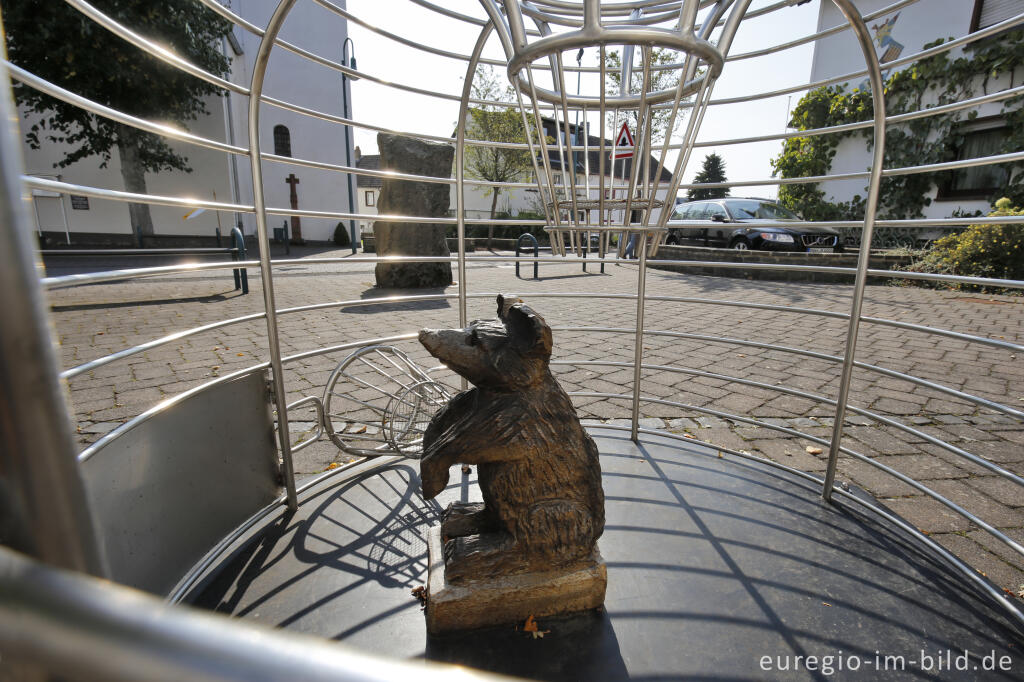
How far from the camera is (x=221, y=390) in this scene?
1.78 m

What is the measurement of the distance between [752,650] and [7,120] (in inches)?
70.2

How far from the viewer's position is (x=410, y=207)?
7520 millimetres

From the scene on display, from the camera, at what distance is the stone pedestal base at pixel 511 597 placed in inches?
56.1

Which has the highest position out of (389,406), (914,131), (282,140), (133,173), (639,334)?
(282,140)

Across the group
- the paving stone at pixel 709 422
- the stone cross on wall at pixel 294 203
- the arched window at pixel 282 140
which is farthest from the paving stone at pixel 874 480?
the arched window at pixel 282 140

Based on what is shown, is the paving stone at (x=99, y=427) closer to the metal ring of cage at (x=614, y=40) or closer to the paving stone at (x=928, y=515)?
the metal ring of cage at (x=614, y=40)

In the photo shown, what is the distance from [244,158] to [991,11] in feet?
67.9

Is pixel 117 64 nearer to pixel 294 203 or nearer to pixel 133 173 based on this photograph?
pixel 133 173

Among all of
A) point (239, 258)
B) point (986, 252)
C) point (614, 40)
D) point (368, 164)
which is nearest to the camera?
point (614, 40)

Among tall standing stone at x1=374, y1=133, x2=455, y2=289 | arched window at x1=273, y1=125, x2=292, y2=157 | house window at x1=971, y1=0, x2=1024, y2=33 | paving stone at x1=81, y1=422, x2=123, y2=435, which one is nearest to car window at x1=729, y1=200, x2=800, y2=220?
house window at x1=971, y1=0, x2=1024, y2=33

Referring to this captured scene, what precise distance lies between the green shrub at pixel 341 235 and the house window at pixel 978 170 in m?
18.5

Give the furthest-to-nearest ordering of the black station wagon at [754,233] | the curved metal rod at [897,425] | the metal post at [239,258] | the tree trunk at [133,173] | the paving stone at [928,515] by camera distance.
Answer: the tree trunk at [133,173], the black station wagon at [754,233], the metal post at [239,258], the paving stone at [928,515], the curved metal rod at [897,425]

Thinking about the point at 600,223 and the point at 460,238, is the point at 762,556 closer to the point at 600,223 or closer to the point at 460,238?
the point at 600,223

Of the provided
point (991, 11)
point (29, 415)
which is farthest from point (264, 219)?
point (991, 11)
